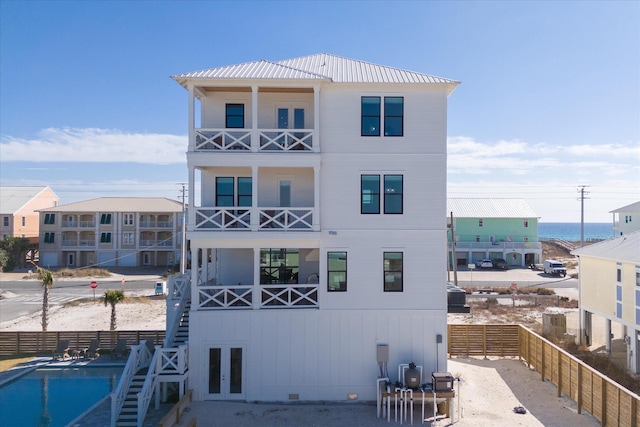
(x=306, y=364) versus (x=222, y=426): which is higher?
(x=306, y=364)

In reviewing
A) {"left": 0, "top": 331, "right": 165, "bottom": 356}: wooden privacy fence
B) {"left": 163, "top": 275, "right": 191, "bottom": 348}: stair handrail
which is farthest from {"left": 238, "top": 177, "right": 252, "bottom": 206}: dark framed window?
{"left": 0, "top": 331, "right": 165, "bottom": 356}: wooden privacy fence

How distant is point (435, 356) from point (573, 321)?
1598cm

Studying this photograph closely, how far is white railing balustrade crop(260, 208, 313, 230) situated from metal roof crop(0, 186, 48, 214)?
2161 inches

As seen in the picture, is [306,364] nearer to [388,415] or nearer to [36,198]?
[388,415]

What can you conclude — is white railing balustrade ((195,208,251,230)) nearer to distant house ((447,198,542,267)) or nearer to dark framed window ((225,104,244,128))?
dark framed window ((225,104,244,128))

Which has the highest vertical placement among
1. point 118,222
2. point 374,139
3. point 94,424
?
point 374,139

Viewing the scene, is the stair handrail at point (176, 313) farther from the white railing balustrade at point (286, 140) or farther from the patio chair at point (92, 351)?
the white railing balustrade at point (286, 140)

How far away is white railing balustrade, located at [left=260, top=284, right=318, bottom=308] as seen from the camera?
13.9 meters

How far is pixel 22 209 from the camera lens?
5450 cm

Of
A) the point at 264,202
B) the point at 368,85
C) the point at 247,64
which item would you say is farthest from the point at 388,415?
the point at 247,64

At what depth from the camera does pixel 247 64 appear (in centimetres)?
1510

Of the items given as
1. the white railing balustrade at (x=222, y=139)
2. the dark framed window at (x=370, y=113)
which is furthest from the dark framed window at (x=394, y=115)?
the white railing balustrade at (x=222, y=139)

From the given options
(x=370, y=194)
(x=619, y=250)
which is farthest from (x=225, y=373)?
(x=619, y=250)

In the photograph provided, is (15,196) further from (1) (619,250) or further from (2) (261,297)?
(1) (619,250)
